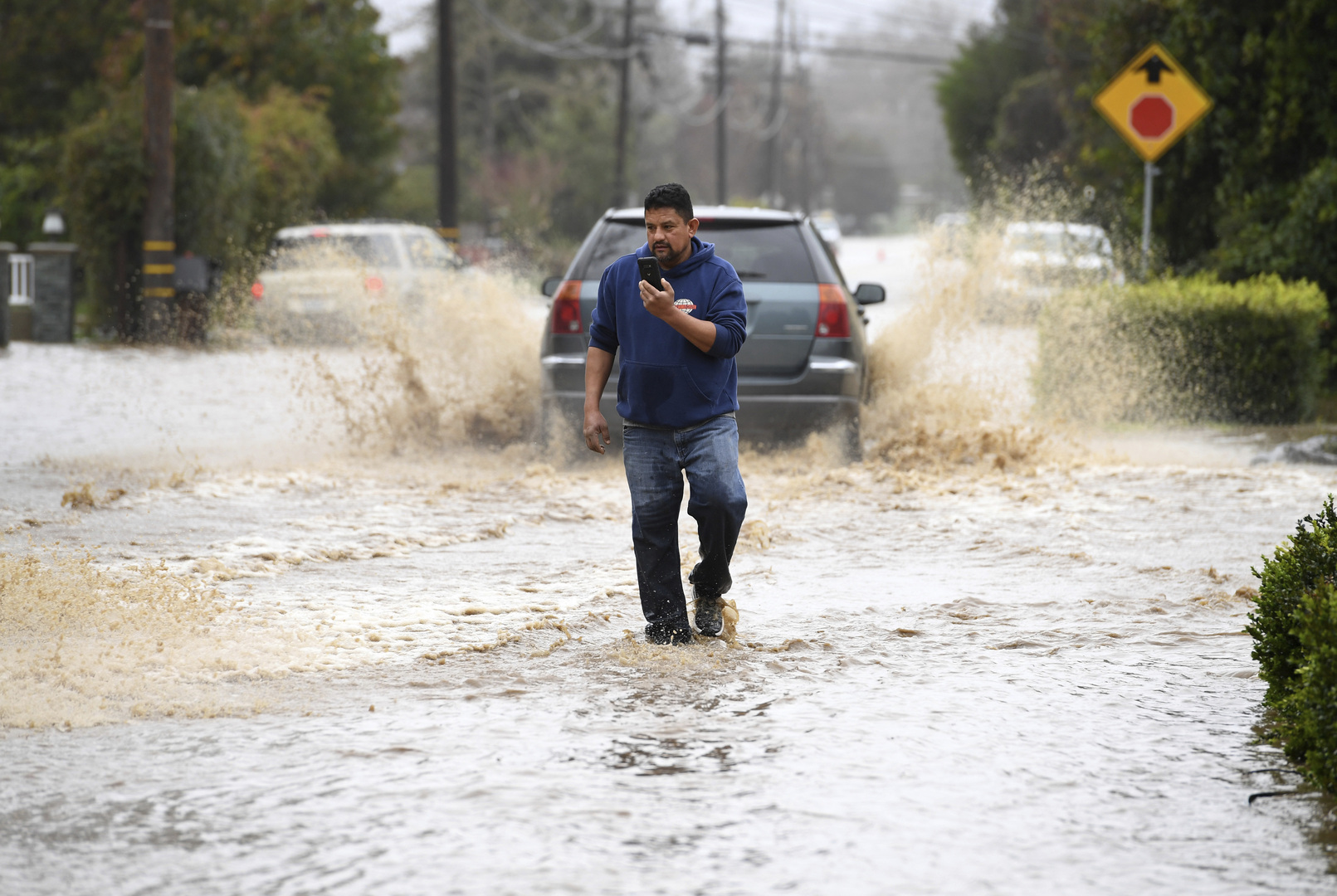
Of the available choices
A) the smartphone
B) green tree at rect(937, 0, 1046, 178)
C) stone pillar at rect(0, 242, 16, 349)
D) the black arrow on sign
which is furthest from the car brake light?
green tree at rect(937, 0, 1046, 178)

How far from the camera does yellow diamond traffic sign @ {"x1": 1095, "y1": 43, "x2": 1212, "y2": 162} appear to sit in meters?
15.3

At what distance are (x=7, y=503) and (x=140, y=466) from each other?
1808 millimetres

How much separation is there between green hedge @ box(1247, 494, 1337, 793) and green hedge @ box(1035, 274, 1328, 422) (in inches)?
314

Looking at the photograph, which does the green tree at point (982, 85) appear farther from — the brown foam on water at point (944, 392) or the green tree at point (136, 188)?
the brown foam on water at point (944, 392)

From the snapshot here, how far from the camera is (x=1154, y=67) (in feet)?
50.0

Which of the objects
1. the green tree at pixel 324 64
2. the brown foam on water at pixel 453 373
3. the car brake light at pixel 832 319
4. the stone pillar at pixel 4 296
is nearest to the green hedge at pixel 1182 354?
the car brake light at pixel 832 319

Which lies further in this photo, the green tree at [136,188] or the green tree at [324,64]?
the green tree at [324,64]

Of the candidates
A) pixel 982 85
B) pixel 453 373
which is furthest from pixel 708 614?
pixel 982 85

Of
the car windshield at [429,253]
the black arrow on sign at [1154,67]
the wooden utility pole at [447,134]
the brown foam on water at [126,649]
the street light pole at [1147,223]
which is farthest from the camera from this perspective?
the wooden utility pole at [447,134]

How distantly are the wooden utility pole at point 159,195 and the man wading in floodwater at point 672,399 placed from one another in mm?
17846

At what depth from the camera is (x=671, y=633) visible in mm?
6113

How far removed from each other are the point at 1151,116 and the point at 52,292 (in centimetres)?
1539

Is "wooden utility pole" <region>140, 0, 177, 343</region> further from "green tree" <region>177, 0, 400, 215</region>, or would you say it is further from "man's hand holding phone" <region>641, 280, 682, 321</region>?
"man's hand holding phone" <region>641, 280, 682, 321</region>

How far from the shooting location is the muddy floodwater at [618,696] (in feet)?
13.0
